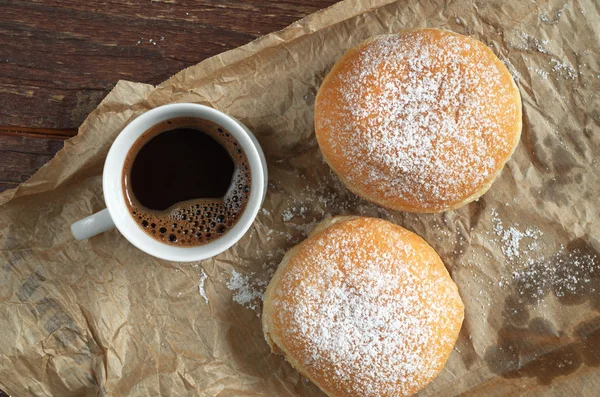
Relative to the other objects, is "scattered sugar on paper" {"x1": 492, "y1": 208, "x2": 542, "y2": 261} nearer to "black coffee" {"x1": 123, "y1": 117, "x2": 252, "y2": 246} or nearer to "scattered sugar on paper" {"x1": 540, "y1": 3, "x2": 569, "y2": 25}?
"scattered sugar on paper" {"x1": 540, "y1": 3, "x2": 569, "y2": 25}

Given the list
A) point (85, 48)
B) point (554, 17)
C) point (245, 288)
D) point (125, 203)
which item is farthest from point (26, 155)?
point (554, 17)

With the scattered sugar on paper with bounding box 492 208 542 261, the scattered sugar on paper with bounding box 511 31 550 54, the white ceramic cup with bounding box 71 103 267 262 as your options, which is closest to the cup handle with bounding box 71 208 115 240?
the white ceramic cup with bounding box 71 103 267 262

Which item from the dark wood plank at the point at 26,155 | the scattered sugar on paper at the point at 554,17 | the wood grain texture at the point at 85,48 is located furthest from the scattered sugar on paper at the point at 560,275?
Result: the dark wood plank at the point at 26,155

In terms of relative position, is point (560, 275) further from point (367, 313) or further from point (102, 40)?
point (102, 40)

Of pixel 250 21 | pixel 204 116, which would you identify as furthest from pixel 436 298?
pixel 250 21

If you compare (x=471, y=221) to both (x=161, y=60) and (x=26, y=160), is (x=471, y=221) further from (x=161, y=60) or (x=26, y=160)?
(x=26, y=160)

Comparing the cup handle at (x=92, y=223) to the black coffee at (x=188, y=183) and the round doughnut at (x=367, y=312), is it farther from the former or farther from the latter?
the round doughnut at (x=367, y=312)

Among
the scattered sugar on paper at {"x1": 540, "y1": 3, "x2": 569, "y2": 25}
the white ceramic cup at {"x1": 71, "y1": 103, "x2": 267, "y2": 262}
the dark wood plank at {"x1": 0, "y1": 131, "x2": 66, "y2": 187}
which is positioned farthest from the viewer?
the dark wood plank at {"x1": 0, "y1": 131, "x2": 66, "y2": 187}
